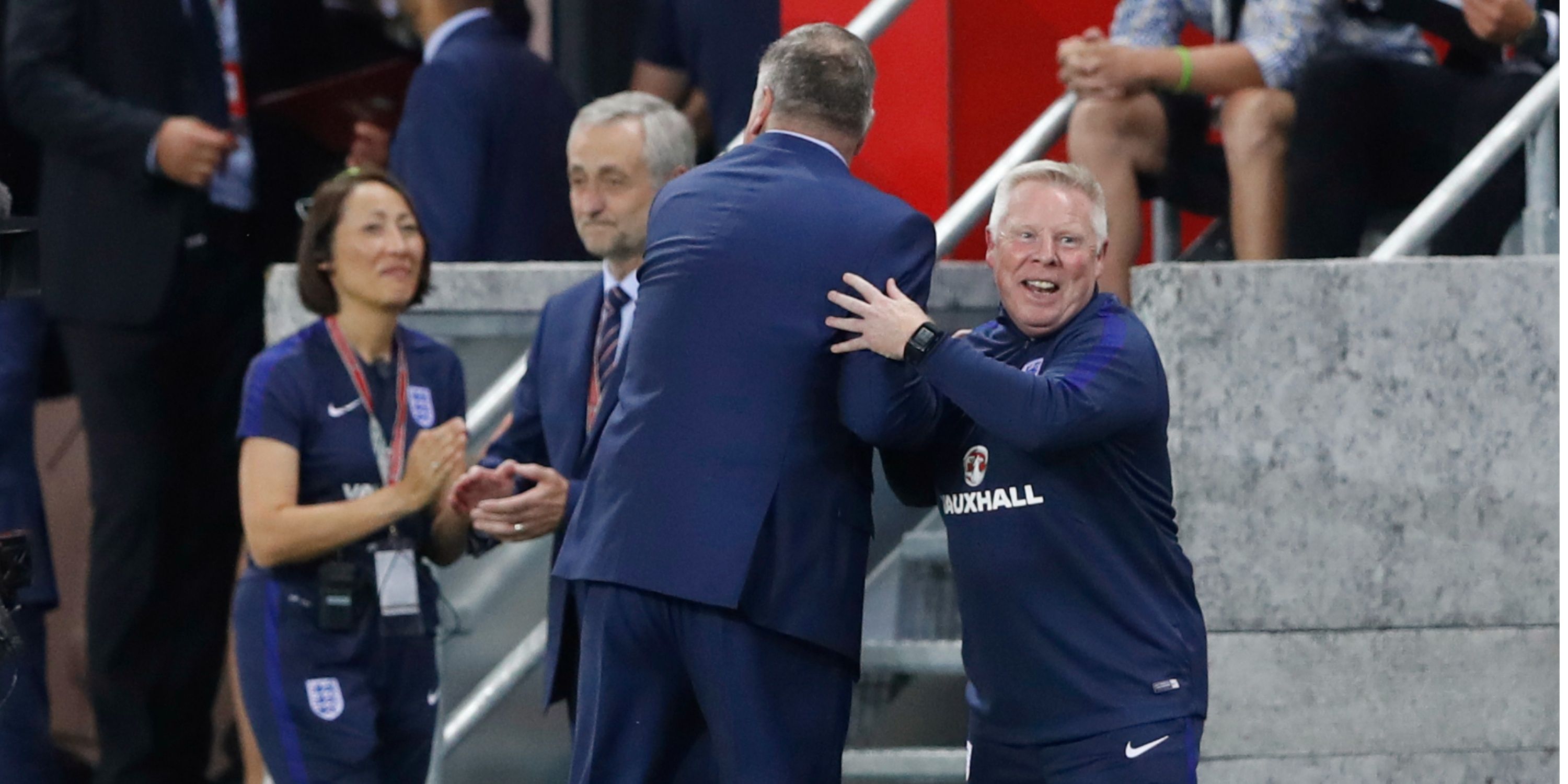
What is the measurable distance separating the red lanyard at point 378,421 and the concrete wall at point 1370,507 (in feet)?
5.05

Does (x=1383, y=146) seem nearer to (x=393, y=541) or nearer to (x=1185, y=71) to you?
(x=1185, y=71)

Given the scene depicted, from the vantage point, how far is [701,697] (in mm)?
3367

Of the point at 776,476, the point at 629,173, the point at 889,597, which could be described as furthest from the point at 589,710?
the point at 889,597

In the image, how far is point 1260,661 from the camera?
4.32m

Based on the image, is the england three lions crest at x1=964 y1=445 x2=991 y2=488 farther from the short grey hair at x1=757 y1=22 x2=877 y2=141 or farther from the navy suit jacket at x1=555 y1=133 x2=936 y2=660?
the short grey hair at x1=757 y1=22 x2=877 y2=141

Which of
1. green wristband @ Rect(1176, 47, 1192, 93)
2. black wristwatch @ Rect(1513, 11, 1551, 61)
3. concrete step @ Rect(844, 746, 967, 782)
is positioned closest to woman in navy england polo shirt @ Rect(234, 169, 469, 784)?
concrete step @ Rect(844, 746, 967, 782)

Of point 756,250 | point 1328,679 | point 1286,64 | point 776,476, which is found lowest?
point 1328,679

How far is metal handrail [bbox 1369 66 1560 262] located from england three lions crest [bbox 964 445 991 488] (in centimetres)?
153

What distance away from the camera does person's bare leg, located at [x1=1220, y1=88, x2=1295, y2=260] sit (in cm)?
483

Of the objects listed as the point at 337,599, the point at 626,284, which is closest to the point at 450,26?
the point at 626,284

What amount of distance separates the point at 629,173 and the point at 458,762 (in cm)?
156

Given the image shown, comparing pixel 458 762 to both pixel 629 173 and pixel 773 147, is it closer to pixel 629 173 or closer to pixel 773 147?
pixel 629 173

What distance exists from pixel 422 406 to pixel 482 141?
3.27ft

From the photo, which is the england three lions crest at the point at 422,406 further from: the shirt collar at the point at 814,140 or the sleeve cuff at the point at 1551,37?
the sleeve cuff at the point at 1551,37
